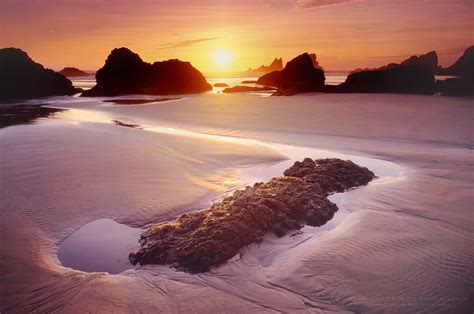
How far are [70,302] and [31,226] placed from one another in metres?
2.98

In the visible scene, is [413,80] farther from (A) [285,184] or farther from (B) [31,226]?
(B) [31,226]

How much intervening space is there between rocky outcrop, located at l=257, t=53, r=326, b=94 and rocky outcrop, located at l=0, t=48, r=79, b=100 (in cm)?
3449

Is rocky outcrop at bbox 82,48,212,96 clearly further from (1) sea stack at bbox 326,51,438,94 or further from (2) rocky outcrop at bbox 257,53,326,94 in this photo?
(1) sea stack at bbox 326,51,438,94

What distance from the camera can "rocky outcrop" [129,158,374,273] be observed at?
17.8 ft

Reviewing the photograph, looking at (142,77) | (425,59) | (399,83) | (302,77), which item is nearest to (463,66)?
(425,59)

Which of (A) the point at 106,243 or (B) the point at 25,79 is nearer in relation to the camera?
(A) the point at 106,243

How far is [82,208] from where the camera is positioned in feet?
25.0

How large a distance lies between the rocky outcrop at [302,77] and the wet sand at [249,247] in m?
26.5

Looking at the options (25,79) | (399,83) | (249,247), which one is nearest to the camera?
(249,247)

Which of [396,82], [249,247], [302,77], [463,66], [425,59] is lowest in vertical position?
[249,247]

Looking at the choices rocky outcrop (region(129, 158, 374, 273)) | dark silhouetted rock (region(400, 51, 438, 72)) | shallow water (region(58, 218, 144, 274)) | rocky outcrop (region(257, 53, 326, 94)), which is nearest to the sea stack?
rocky outcrop (region(257, 53, 326, 94))

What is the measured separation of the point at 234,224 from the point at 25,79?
55.6m

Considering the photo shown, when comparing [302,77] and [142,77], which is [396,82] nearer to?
[302,77]

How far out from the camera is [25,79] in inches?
1978
